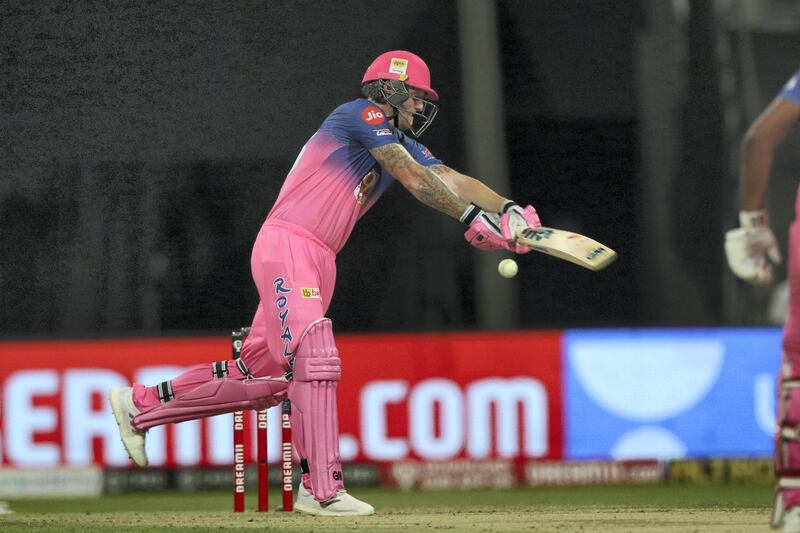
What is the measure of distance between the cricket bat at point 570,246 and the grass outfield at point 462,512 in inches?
39.4

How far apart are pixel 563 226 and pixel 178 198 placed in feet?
8.62

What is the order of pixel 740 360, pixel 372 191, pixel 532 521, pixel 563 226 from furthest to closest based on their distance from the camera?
pixel 563 226 < pixel 740 360 < pixel 372 191 < pixel 532 521

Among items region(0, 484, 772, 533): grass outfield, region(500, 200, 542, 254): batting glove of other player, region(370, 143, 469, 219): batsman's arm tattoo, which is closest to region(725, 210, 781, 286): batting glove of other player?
region(0, 484, 772, 533): grass outfield

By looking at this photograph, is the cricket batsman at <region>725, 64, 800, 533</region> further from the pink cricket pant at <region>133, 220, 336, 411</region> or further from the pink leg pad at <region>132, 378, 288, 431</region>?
the pink leg pad at <region>132, 378, 288, 431</region>

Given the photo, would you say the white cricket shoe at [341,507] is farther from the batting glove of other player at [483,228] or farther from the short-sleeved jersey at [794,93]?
the short-sleeved jersey at [794,93]

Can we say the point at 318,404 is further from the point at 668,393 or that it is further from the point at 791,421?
the point at 668,393

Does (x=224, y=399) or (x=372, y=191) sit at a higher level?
(x=372, y=191)

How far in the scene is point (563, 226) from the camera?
34.0ft

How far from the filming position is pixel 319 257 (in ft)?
21.5

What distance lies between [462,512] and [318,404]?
3.35 feet

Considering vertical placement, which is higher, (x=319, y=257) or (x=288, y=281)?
(x=319, y=257)

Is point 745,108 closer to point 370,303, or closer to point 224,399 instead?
point 370,303

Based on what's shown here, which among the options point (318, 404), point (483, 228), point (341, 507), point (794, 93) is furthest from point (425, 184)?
point (794, 93)

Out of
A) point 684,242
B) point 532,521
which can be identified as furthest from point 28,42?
point 532,521
